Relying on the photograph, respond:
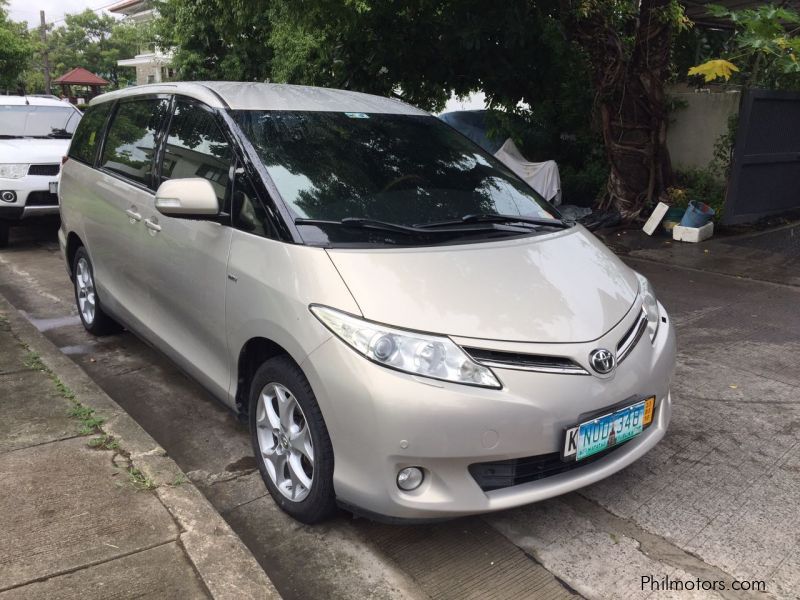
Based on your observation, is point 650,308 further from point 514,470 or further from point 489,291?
point 514,470

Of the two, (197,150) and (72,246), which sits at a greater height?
(197,150)

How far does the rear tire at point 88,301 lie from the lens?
5005 mm

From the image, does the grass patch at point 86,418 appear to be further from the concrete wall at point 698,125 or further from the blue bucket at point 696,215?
the concrete wall at point 698,125

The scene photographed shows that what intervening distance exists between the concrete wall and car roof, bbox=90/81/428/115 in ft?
21.7

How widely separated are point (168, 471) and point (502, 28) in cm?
799

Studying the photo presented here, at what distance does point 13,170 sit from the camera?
314 inches

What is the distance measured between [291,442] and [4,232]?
713 centimetres

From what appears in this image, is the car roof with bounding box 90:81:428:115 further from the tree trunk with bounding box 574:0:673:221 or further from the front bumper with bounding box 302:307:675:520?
the tree trunk with bounding box 574:0:673:221

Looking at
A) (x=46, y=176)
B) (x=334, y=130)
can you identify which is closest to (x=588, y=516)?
(x=334, y=130)

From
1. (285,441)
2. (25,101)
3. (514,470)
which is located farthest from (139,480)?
(25,101)

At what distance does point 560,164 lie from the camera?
11.2 meters

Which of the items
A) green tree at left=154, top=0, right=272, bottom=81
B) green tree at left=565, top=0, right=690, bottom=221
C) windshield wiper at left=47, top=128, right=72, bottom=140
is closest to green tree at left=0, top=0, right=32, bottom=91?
green tree at left=154, top=0, right=272, bottom=81

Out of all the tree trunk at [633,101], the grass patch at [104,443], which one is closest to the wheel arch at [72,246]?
the grass patch at [104,443]

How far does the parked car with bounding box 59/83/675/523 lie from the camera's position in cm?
247
